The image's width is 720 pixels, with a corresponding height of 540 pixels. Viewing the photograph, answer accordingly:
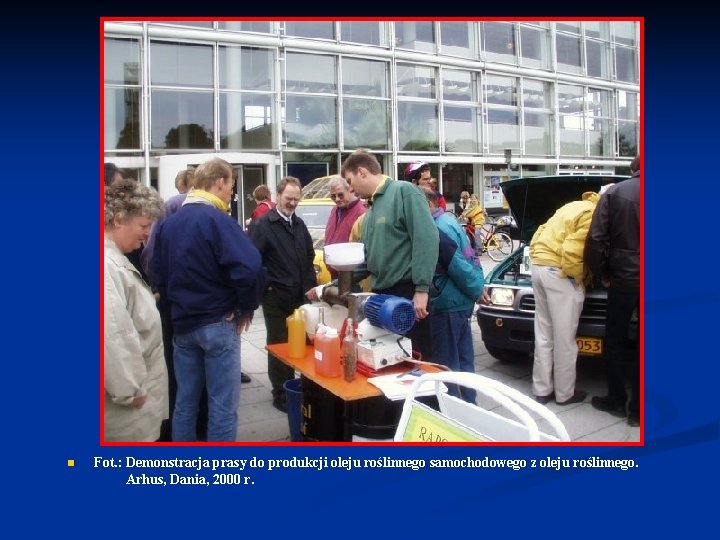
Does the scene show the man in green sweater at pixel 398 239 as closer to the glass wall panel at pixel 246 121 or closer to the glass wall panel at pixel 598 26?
the glass wall panel at pixel 598 26

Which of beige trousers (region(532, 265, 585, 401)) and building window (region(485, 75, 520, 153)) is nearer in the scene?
beige trousers (region(532, 265, 585, 401))

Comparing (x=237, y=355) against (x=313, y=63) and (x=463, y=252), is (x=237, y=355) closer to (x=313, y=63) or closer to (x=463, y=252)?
(x=463, y=252)

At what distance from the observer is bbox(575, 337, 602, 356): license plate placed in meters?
4.36

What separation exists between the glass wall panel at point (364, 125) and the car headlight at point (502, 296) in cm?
1109

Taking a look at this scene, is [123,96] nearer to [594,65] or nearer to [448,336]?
[594,65]

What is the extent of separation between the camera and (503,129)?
16531 millimetres

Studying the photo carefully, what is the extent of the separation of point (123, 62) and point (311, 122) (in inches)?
178

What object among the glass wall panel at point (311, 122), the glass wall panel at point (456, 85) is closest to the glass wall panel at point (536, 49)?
the glass wall panel at point (456, 85)

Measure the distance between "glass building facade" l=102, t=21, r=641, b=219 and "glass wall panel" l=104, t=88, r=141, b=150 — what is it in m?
0.02

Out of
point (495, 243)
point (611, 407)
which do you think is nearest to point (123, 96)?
point (495, 243)

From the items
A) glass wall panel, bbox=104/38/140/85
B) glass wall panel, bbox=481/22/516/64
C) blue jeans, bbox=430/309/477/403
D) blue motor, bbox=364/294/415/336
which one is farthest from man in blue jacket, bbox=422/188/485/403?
glass wall panel, bbox=481/22/516/64

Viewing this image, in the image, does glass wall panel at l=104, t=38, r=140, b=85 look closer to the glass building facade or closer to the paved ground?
the glass building facade

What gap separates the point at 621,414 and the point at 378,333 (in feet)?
7.07

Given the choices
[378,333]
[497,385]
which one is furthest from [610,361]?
[497,385]
